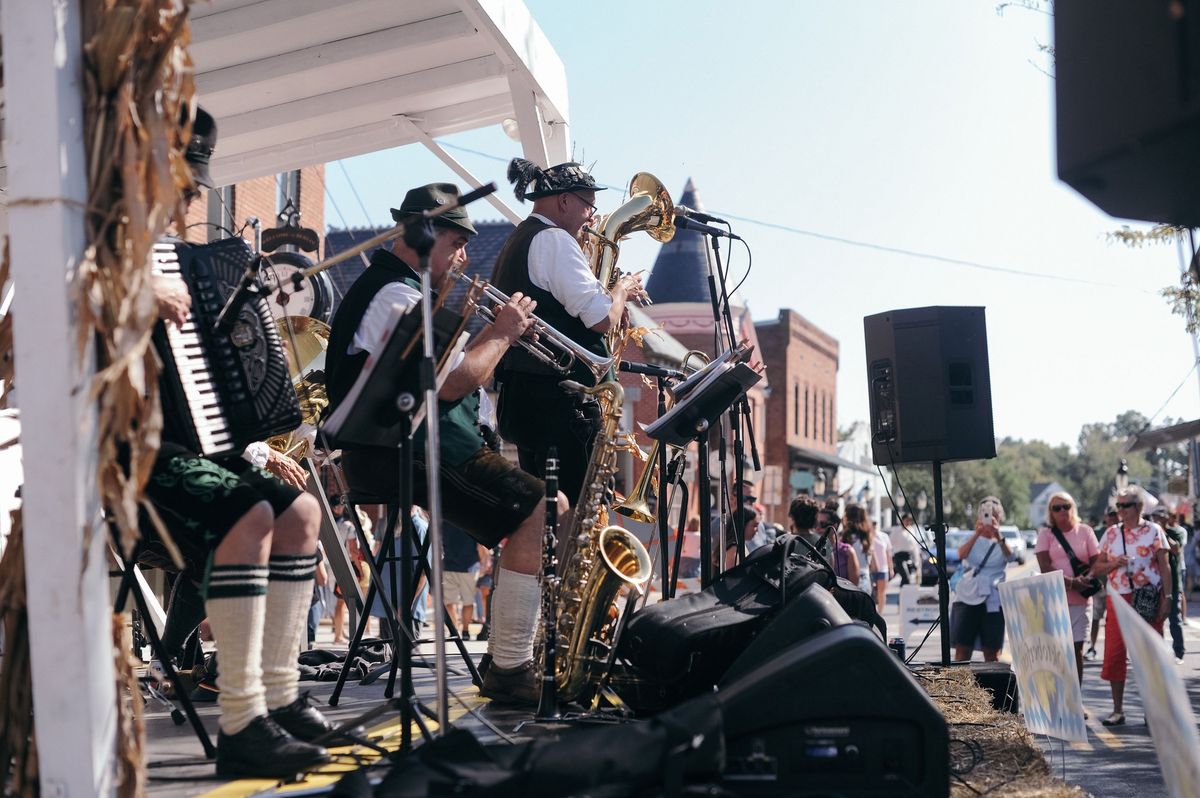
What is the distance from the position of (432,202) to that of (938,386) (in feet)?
12.9

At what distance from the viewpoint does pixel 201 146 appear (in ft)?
11.8

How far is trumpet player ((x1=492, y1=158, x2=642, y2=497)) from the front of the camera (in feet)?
16.2

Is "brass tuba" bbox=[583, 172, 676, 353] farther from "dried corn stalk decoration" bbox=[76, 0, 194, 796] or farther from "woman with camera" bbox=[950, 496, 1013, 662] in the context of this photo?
"woman with camera" bbox=[950, 496, 1013, 662]

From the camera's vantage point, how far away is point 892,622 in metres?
18.7

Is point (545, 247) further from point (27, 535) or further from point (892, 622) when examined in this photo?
point (892, 622)

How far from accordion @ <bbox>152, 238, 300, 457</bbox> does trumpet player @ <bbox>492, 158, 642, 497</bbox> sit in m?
1.59

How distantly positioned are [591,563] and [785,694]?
1680 mm

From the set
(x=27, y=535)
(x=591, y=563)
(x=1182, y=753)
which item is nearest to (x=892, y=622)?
(x=591, y=563)

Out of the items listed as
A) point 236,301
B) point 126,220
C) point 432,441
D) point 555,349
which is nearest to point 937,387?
point 555,349

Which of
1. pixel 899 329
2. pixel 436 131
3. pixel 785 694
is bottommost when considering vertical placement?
pixel 785 694

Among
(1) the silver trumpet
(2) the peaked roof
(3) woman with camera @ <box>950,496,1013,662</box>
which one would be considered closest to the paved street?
(3) woman with camera @ <box>950,496,1013,662</box>

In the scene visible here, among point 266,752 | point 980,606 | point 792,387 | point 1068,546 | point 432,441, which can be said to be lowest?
point 980,606

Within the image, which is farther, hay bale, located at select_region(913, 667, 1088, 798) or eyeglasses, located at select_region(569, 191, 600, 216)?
eyeglasses, located at select_region(569, 191, 600, 216)

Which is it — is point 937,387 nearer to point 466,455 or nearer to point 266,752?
point 466,455
